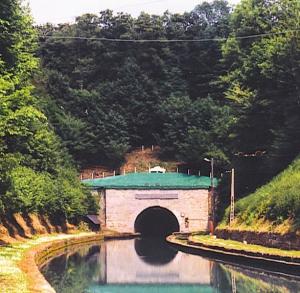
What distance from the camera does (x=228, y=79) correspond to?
51.7 meters

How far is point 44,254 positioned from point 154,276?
659cm

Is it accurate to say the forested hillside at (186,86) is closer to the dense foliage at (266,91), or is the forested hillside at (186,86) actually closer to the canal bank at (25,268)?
the dense foliage at (266,91)

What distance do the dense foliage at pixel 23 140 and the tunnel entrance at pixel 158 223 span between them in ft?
49.6

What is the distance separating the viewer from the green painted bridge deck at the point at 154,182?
5681 centimetres

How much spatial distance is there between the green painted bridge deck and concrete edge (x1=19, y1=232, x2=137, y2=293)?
483 centimetres

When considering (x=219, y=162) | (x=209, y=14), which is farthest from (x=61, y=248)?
(x=209, y=14)

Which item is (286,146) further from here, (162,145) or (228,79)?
(162,145)

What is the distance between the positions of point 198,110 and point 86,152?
1373 cm

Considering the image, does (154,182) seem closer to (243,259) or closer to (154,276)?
(243,259)

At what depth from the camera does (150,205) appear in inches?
2245

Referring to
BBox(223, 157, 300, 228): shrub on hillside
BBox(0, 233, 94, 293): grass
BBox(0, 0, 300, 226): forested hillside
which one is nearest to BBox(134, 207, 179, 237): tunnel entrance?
BBox(0, 0, 300, 226): forested hillside

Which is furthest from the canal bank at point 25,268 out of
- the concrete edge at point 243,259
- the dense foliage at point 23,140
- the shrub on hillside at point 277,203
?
the shrub on hillside at point 277,203

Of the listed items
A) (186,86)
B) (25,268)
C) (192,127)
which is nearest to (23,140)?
(25,268)

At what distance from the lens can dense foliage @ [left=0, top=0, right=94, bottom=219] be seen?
25989mm
